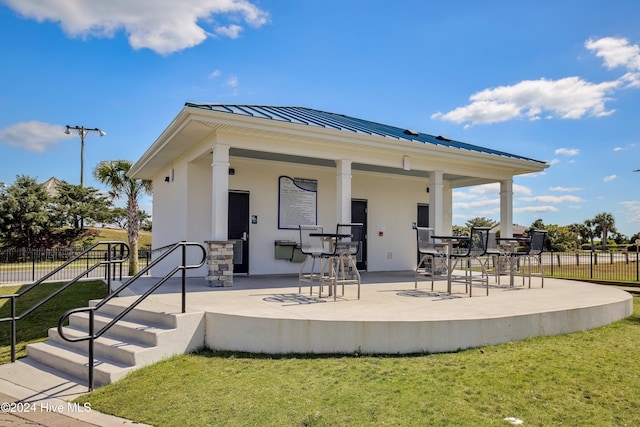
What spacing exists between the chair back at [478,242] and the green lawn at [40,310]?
633 centimetres

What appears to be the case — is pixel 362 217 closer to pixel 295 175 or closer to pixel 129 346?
pixel 295 175

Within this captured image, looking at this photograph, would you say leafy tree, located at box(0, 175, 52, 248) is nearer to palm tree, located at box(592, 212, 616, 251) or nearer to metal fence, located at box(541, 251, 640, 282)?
metal fence, located at box(541, 251, 640, 282)

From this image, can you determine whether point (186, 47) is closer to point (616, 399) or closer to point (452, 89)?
point (452, 89)

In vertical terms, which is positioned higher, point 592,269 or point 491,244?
point 491,244

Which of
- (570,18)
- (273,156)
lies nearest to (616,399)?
(273,156)

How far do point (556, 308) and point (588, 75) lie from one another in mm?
8359

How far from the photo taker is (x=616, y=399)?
331 cm

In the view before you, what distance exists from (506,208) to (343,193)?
16.3ft

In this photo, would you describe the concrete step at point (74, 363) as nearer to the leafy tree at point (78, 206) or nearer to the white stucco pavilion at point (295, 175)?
the white stucco pavilion at point (295, 175)

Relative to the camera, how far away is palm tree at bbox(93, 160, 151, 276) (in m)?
15.2

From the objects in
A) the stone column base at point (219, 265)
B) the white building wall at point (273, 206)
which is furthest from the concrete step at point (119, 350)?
the white building wall at point (273, 206)

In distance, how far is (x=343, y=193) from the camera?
806 cm

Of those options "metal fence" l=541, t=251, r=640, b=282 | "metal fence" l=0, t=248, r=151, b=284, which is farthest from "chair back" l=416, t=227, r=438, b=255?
"metal fence" l=0, t=248, r=151, b=284

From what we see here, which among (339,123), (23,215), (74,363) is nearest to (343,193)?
(339,123)
